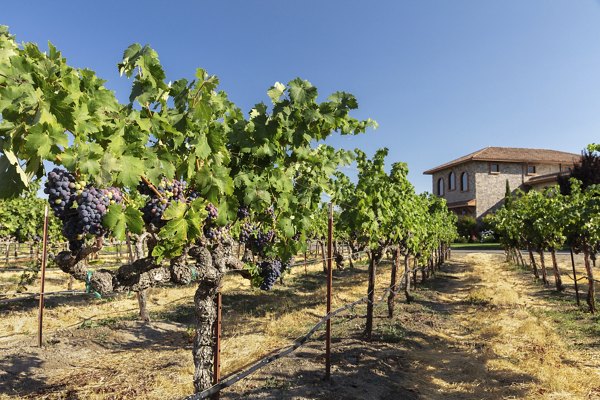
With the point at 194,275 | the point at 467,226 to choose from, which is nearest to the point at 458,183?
the point at 467,226

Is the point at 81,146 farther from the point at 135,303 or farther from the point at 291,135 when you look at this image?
the point at 135,303

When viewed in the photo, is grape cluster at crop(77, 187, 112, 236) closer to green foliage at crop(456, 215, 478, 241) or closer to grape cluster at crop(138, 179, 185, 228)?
grape cluster at crop(138, 179, 185, 228)

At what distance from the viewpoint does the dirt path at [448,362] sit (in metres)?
5.54

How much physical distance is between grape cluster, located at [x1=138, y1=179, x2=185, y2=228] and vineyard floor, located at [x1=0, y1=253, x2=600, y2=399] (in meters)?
2.98

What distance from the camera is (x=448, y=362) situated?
6.96 metres

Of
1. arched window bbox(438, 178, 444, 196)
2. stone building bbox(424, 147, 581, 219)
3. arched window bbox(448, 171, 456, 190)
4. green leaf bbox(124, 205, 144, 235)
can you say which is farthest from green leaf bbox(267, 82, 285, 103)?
arched window bbox(438, 178, 444, 196)

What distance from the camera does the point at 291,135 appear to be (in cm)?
360

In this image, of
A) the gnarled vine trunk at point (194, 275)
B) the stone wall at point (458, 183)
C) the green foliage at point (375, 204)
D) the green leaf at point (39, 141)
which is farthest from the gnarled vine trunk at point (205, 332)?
the stone wall at point (458, 183)

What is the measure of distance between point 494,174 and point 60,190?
147 ft

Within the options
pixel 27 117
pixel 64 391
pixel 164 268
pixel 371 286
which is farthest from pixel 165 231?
pixel 371 286

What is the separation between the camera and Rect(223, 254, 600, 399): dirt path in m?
5.54

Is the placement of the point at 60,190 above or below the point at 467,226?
above

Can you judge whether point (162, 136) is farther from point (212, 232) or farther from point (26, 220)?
point (26, 220)

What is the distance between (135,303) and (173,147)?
968cm
